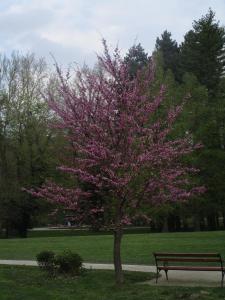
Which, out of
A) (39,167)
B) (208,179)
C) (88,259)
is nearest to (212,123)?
(208,179)

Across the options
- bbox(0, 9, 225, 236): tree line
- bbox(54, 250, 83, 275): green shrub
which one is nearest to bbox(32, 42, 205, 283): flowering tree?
bbox(54, 250, 83, 275): green shrub

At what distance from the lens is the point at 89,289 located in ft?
42.6

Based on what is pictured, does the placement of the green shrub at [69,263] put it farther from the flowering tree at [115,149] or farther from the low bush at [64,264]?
the flowering tree at [115,149]

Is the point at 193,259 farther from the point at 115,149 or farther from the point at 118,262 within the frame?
the point at 115,149

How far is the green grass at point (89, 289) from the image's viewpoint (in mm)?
11336

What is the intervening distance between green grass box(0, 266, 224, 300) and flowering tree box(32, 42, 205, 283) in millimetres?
771

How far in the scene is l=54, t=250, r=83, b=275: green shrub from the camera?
15.4 meters

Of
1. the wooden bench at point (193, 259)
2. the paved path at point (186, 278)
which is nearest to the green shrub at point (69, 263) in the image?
the paved path at point (186, 278)

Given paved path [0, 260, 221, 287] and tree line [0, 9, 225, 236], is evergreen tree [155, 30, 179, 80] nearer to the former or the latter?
tree line [0, 9, 225, 236]

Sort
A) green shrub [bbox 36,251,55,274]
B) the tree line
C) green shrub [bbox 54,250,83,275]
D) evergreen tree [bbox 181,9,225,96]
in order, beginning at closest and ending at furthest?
1. green shrub [bbox 54,250,83,275]
2. green shrub [bbox 36,251,55,274]
3. the tree line
4. evergreen tree [bbox 181,9,225,96]

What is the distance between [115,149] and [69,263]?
374cm

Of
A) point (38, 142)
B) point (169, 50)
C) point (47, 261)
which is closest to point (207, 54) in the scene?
point (169, 50)

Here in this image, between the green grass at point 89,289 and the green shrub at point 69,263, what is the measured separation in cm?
32

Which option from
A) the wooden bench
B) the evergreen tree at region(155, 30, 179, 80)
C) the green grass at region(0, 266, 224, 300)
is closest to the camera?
the green grass at region(0, 266, 224, 300)
